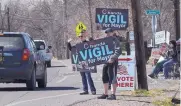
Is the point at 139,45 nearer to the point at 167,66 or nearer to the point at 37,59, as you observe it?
the point at 37,59

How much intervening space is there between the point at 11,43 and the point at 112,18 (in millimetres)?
3549

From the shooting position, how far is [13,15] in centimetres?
8619

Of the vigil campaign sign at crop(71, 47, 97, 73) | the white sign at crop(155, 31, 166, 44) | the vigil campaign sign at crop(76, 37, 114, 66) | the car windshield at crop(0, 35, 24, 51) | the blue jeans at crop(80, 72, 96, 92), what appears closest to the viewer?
the vigil campaign sign at crop(76, 37, 114, 66)

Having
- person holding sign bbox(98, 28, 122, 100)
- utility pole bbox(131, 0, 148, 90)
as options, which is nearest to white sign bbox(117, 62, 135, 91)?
utility pole bbox(131, 0, 148, 90)

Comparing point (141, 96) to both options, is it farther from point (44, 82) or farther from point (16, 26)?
point (16, 26)

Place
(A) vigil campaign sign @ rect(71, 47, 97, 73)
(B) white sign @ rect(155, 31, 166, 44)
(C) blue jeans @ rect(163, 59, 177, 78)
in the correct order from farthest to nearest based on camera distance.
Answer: (B) white sign @ rect(155, 31, 166, 44), (C) blue jeans @ rect(163, 59, 177, 78), (A) vigil campaign sign @ rect(71, 47, 97, 73)

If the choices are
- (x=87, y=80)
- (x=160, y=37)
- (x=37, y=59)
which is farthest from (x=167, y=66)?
(x=87, y=80)

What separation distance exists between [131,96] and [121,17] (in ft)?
7.56

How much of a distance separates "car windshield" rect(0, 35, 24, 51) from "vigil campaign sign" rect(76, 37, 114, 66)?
334cm

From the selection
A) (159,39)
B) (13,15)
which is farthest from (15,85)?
(13,15)

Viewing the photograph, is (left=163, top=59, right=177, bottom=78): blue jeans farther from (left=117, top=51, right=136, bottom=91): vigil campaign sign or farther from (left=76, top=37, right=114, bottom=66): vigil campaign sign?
(left=76, top=37, right=114, bottom=66): vigil campaign sign

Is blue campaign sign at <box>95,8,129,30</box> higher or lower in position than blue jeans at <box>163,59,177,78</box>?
higher

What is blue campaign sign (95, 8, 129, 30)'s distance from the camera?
50.0ft

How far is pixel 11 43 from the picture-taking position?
1733 centimetres
